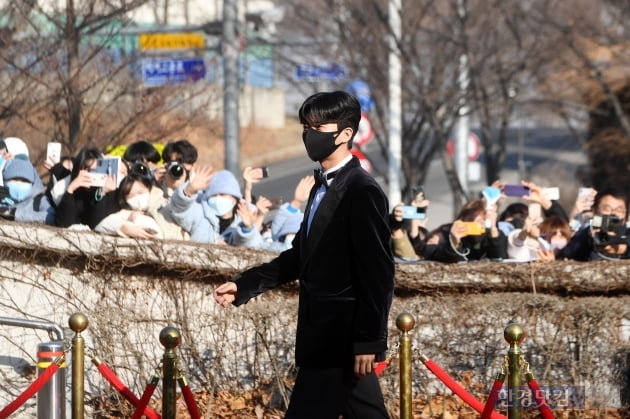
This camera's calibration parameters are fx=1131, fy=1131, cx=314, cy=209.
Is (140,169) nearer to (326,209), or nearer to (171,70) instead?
(326,209)

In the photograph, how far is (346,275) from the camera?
4621mm

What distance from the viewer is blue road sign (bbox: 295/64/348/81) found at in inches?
679

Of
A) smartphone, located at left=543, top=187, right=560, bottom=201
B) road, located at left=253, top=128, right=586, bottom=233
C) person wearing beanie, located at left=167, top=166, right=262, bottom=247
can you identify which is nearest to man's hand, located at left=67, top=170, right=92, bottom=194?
person wearing beanie, located at left=167, top=166, right=262, bottom=247

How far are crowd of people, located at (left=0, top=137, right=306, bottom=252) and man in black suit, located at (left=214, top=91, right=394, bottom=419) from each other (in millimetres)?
2661

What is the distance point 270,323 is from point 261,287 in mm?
1802

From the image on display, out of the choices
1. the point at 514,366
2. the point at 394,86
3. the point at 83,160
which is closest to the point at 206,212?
the point at 83,160

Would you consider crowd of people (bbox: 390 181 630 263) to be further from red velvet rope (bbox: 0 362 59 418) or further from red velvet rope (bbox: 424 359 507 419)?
red velvet rope (bbox: 0 362 59 418)

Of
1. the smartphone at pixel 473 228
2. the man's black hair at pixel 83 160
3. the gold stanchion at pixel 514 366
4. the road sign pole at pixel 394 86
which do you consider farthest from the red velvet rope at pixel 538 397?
the road sign pole at pixel 394 86

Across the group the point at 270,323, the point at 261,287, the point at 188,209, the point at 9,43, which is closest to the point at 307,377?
the point at 261,287

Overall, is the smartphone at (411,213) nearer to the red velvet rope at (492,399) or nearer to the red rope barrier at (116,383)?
the red velvet rope at (492,399)

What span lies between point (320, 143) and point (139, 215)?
311 cm

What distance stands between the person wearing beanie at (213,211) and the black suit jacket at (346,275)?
10.2ft

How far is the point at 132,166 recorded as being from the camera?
8102mm

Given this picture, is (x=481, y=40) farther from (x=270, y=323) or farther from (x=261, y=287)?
(x=261, y=287)
